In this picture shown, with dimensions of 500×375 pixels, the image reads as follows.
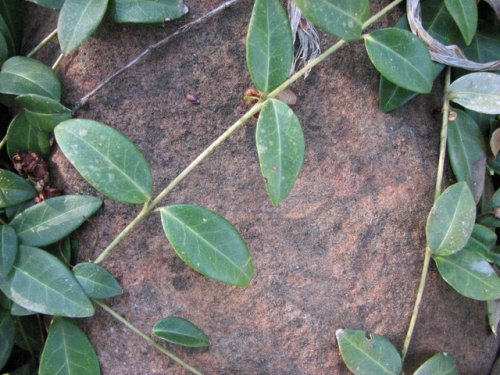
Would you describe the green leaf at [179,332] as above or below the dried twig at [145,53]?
below

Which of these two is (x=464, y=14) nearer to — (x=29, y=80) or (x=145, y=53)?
(x=145, y=53)

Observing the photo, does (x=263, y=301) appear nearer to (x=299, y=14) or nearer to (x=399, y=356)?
(x=399, y=356)

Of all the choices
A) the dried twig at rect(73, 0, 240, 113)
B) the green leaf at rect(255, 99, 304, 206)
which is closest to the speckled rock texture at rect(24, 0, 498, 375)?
the dried twig at rect(73, 0, 240, 113)

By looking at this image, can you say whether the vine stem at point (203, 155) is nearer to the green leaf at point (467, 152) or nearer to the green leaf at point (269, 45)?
the green leaf at point (269, 45)

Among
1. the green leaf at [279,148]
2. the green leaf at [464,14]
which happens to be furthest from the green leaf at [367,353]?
the green leaf at [464,14]

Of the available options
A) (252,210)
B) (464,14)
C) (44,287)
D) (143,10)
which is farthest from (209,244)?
(464,14)

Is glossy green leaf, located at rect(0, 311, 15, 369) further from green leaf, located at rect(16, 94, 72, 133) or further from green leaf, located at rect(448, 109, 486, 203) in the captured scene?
green leaf, located at rect(448, 109, 486, 203)
